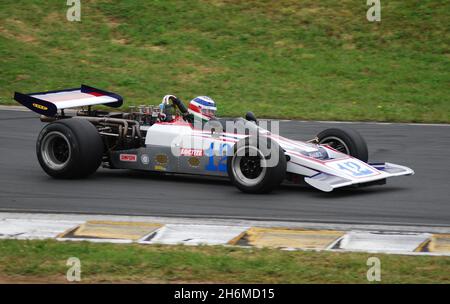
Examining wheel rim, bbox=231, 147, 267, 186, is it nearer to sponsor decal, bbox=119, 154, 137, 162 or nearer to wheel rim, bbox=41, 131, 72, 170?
sponsor decal, bbox=119, 154, 137, 162

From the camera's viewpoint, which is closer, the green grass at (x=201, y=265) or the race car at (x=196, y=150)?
the green grass at (x=201, y=265)

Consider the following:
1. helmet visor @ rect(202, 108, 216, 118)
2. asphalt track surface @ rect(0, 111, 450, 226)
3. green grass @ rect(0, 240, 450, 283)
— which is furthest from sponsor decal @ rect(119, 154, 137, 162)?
A: green grass @ rect(0, 240, 450, 283)

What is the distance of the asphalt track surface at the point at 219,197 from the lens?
11211 millimetres

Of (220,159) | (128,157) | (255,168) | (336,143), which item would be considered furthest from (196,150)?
(336,143)

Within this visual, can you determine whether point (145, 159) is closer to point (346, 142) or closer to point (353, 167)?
point (346, 142)

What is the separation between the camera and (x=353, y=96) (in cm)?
2159

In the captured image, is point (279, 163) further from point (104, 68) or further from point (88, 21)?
point (88, 21)

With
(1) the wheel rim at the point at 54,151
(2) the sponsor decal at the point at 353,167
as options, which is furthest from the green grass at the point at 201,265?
(1) the wheel rim at the point at 54,151

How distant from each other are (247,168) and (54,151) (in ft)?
9.53

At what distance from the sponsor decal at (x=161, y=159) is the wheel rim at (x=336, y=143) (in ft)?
7.17

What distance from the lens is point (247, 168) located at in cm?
1220

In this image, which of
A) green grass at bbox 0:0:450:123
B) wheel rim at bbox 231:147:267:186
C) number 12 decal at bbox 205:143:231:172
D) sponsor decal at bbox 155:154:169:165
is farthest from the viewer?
green grass at bbox 0:0:450:123

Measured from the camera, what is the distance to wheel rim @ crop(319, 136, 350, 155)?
1319 cm

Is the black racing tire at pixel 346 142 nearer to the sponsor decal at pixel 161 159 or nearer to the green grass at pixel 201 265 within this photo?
the sponsor decal at pixel 161 159
